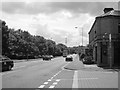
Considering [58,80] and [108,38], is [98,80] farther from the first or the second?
[108,38]

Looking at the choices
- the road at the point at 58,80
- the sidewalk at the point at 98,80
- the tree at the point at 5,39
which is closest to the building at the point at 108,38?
the sidewalk at the point at 98,80

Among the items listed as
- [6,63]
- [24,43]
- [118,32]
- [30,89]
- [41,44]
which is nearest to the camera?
[30,89]

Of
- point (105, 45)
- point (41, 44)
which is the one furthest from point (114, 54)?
point (41, 44)

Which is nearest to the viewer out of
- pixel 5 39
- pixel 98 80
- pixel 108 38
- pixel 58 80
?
pixel 58 80

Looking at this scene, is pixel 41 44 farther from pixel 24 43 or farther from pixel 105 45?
pixel 105 45

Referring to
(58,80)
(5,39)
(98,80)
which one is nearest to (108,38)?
(98,80)

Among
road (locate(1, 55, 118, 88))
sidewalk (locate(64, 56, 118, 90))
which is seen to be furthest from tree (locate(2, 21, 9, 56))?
sidewalk (locate(64, 56, 118, 90))

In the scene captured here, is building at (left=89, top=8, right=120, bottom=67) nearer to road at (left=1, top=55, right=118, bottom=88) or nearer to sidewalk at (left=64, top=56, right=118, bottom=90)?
sidewalk at (left=64, top=56, right=118, bottom=90)

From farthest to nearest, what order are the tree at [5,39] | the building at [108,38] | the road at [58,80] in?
the tree at [5,39]
the building at [108,38]
the road at [58,80]

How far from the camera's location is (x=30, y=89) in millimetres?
11766

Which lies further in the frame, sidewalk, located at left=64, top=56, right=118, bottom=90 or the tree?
the tree

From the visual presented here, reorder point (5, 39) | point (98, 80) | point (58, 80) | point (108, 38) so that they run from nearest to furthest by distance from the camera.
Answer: point (58, 80) → point (98, 80) → point (108, 38) → point (5, 39)

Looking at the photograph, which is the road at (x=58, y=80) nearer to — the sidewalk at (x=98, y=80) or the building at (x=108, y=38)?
the sidewalk at (x=98, y=80)

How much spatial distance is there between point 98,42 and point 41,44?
233 ft
